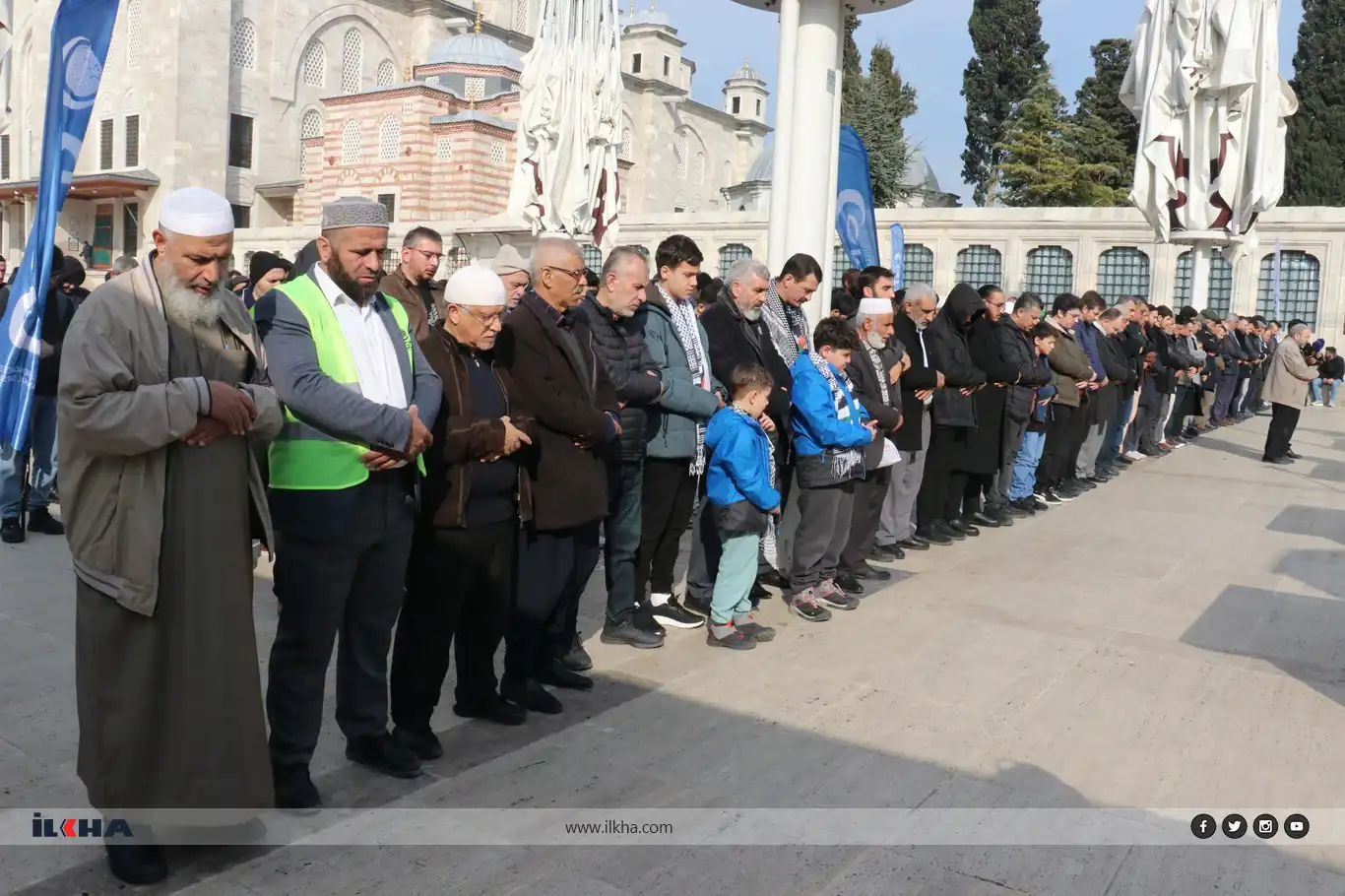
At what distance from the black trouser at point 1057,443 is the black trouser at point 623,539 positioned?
18.8 feet

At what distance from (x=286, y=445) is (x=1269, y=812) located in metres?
3.54

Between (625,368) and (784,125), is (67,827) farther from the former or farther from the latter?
(784,125)

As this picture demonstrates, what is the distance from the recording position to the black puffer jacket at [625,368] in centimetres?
513

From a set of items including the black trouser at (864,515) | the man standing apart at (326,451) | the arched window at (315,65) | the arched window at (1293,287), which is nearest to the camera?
the man standing apart at (326,451)

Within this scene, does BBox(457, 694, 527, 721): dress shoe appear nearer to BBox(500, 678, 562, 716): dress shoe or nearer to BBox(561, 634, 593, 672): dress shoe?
BBox(500, 678, 562, 716): dress shoe

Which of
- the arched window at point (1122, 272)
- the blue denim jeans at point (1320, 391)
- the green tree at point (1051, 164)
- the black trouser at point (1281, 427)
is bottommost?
the black trouser at point (1281, 427)

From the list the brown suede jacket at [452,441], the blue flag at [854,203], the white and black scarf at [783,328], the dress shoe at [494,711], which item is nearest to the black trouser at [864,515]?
the white and black scarf at [783,328]

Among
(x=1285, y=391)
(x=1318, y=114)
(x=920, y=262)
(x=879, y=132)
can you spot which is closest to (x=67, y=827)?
(x=1285, y=391)

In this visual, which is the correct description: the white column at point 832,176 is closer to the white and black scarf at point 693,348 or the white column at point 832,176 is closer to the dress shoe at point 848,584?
the dress shoe at point 848,584

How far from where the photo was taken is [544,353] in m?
4.51

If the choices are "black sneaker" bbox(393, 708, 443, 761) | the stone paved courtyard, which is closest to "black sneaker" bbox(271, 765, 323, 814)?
the stone paved courtyard

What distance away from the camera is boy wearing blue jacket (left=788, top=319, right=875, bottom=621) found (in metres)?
6.07

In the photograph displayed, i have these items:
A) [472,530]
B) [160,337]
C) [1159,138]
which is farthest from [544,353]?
[1159,138]

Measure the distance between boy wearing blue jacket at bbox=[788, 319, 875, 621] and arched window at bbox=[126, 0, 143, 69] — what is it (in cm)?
4504
